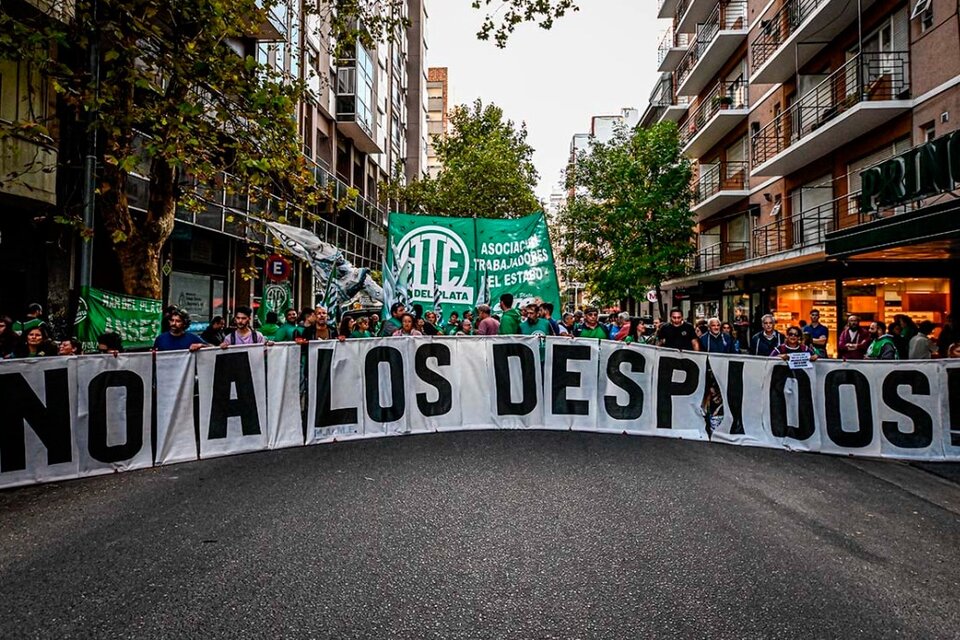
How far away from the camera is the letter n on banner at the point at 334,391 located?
7.28m

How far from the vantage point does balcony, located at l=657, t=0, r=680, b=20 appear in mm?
37438

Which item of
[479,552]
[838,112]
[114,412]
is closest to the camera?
[479,552]

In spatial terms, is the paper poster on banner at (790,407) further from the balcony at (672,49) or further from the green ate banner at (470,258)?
the balcony at (672,49)

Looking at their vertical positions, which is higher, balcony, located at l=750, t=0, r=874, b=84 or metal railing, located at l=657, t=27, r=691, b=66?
metal railing, located at l=657, t=27, r=691, b=66

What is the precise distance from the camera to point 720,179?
29844 mm

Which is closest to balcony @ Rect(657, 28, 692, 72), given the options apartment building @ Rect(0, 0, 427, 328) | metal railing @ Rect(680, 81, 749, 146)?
metal railing @ Rect(680, 81, 749, 146)

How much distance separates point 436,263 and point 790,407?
533 cm

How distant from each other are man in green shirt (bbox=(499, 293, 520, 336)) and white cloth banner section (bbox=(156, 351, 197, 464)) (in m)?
4.39

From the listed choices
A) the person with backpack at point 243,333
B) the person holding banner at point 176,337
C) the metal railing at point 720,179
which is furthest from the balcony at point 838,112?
the person holding banner at point 176,337

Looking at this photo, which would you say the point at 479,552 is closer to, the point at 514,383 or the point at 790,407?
the point at 514,383

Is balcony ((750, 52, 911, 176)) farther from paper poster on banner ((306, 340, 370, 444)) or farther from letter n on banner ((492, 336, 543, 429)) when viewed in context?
paper poster on banner ((306, 340, 370, 444))

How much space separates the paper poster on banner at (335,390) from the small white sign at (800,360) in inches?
202

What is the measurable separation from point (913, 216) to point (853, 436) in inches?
191

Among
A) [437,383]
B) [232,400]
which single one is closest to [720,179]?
[437,383]
